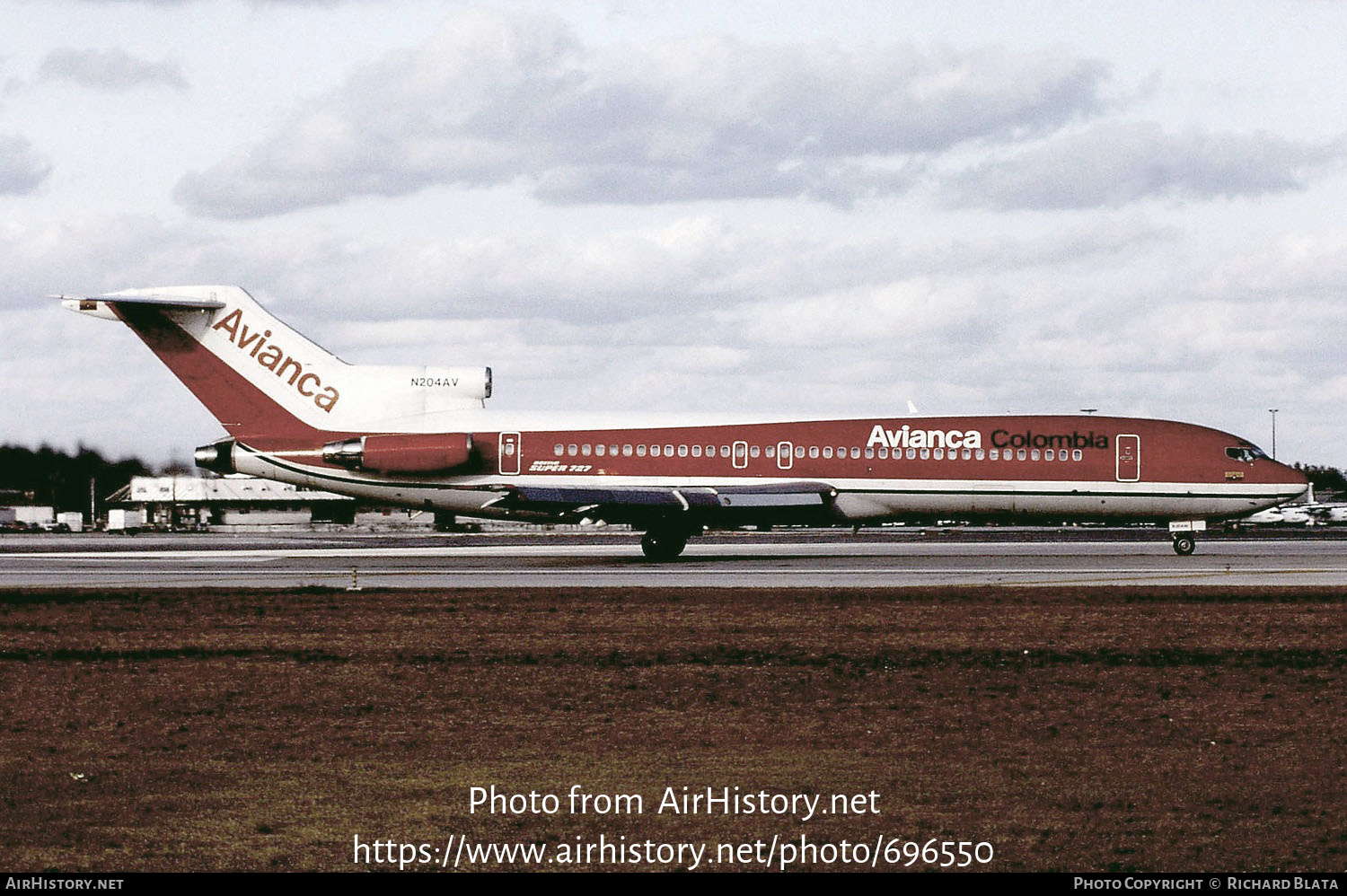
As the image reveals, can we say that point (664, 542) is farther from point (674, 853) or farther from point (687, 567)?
point (674, 853)

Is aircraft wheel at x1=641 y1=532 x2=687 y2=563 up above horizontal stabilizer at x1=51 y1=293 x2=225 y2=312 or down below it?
below

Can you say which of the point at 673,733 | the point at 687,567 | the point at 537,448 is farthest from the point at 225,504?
the point at 673,733

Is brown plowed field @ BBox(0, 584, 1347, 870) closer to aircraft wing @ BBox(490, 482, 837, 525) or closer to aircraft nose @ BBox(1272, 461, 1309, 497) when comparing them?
aircraft wing @ BBox(490, 482, 837, 525)

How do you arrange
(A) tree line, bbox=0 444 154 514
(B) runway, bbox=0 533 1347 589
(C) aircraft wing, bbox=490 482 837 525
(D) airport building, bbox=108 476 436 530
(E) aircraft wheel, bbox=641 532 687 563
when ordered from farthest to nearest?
(A) tree line, bbox=0 444 154 514, (D) airport building, bbox=108 476 436 530, (E) aircraft wheel, bbox=641 532 687 563, (C) aircraft wing, bbox=490 482 837 525, (B) runway, bbox=0 533 1347 589

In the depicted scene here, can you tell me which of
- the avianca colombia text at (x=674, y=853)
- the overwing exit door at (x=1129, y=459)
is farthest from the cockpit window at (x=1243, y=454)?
the avianca colombia text at (x=674, y=853)

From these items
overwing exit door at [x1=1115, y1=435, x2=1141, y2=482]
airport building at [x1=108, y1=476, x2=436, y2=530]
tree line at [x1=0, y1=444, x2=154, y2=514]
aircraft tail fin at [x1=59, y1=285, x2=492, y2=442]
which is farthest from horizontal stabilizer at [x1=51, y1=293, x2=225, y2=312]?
→ tree line at [x1=0, y1=444, x2=154, y2=514]

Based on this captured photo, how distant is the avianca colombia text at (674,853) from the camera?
683 cm

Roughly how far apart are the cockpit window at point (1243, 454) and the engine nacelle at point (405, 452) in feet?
63.6

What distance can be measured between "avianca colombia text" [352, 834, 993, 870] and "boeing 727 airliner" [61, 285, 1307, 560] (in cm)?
2569

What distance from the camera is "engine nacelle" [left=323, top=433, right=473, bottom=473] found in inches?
1294

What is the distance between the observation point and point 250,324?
33.9 m
